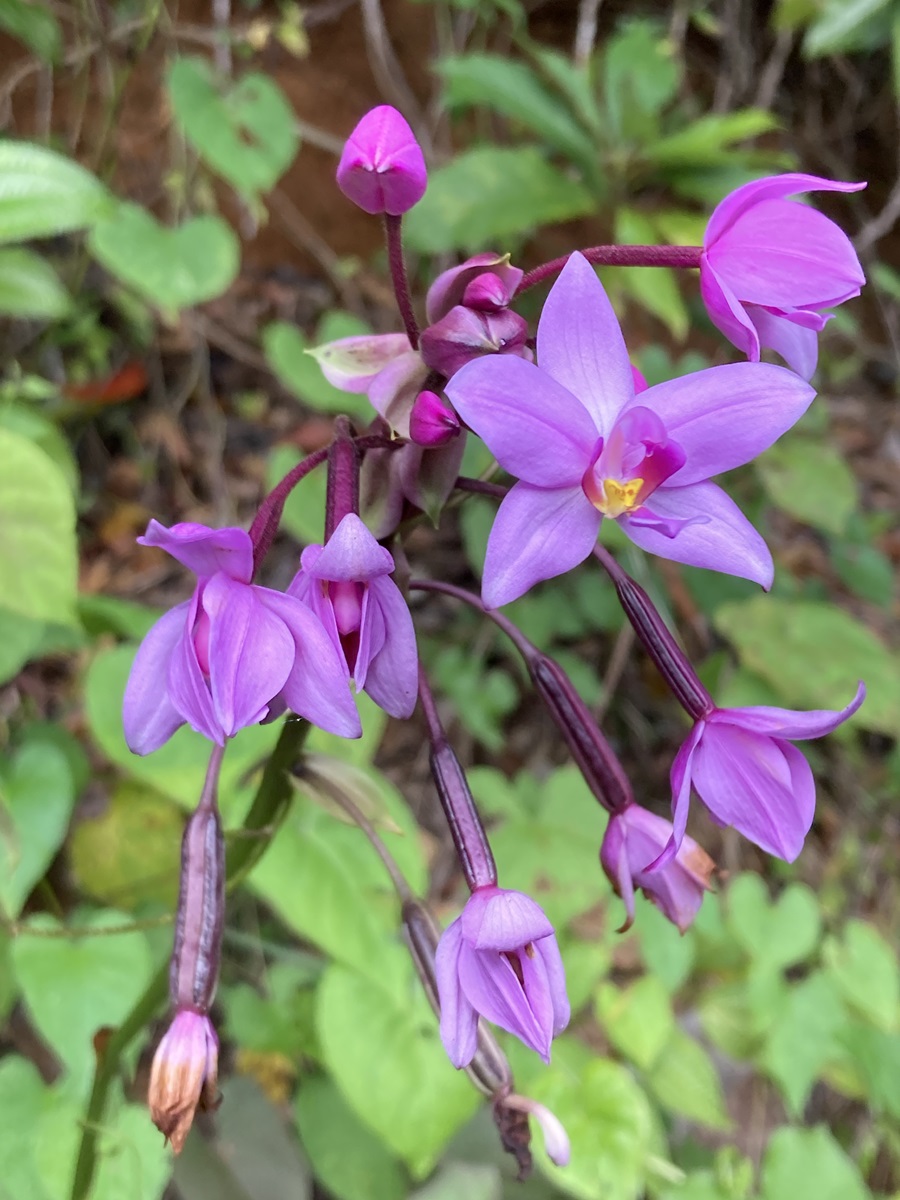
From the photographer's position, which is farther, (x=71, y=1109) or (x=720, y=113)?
(x=720, y=113)

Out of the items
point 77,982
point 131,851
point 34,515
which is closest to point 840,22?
point 34,515

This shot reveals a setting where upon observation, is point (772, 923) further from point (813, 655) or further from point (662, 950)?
point (813, 655)

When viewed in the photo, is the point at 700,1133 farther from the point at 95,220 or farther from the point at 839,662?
the point at 95,220

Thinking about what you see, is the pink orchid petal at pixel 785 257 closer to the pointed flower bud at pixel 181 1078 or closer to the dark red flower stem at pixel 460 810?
the dark red flower stem at pixel 460 810

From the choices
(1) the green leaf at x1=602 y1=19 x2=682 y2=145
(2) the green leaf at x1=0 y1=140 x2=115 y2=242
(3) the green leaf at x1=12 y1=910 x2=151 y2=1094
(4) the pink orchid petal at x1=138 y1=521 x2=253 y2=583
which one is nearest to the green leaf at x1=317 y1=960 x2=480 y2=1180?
(3) the green leaf at x1=12 y1=910 x2=151 y2=1094

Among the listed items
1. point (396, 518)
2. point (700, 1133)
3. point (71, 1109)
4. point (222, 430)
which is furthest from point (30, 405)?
point (700, 1133)

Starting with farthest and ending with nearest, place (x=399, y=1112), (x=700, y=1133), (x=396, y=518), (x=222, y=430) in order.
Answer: (x=222, y=430) < (x=700, y=1133) < (x=399, y=1112) < (x=396, y=518)
